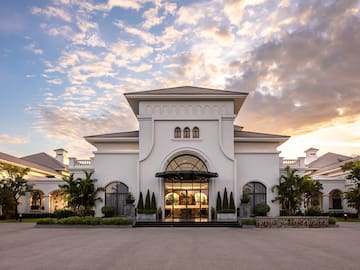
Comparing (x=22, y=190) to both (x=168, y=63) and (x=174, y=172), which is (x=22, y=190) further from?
(x=168, y=63)

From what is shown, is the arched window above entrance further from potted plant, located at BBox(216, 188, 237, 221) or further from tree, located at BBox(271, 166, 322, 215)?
tree, located at BBox(271, 166, 322, 215)

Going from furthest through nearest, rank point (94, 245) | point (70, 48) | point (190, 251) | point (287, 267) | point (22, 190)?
point (22, 190) < point (70, 48) < point (94, 245) < point (190, 251) < point (287, 267)

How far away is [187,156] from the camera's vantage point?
34125mm

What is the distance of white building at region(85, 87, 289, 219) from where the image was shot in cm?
3319

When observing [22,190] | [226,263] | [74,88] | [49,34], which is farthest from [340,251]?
[22,190]

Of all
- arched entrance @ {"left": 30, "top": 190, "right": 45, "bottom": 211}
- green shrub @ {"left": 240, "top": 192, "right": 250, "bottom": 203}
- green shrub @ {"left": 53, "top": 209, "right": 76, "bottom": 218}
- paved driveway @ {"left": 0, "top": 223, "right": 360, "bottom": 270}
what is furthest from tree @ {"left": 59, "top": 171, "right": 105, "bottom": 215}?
paved driveway @ {"left": 0, "top": 223, "right": 360, "bottom": 270}

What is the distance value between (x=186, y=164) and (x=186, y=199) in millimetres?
3020

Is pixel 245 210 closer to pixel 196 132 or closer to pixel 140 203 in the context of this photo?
pixel 196 132

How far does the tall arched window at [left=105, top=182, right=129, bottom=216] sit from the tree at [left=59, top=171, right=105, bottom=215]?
74 centimetres

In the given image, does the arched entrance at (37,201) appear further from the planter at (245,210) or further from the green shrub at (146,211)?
the planter at (245,210)

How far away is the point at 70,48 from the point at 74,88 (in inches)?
165

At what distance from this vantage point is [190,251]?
15.1m

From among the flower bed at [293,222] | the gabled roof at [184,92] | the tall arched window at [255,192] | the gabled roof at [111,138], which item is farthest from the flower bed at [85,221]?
the tall arched window at [255,192]

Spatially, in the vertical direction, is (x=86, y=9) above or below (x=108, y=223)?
above
